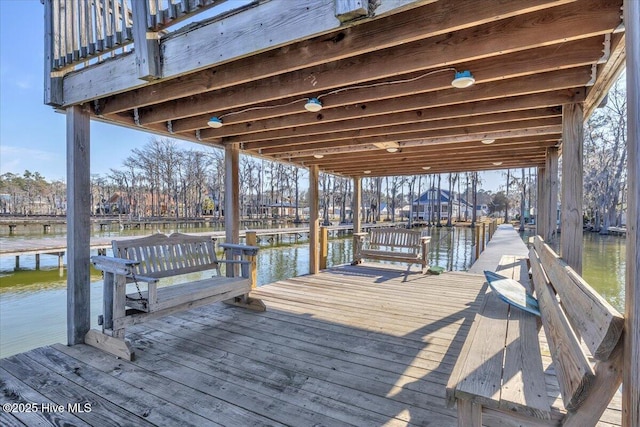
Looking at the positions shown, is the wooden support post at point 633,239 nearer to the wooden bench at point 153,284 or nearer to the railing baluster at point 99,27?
the wooden bench at point 153,284

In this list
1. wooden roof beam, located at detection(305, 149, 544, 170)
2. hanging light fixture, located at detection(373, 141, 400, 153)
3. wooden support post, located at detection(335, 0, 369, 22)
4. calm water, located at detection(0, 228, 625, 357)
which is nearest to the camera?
wooden support post, located at detection(335, 0, 369, 22)

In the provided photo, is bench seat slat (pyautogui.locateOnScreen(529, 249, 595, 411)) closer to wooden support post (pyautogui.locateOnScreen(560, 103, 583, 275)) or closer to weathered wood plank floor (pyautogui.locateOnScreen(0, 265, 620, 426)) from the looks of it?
weathered wood plank floor (pyautogui.locateOnScreen(0, 265, 620, 426))

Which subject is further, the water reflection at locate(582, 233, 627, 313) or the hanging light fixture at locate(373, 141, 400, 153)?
the water reflection at locate(582, 233, 627, 313)

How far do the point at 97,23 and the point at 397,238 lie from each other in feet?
18.4

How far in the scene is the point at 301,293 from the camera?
467 centimetres

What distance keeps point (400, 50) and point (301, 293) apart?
353 centimetres

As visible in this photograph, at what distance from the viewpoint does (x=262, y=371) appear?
7.83ft

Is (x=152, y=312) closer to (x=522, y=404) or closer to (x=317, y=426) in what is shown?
(x=317, y=426)

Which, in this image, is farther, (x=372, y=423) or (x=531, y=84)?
(x=531, y=84)

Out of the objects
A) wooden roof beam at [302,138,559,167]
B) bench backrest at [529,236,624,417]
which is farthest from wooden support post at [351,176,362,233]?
bench backrest at [529,236,624,417]

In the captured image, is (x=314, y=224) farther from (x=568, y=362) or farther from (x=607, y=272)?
(x=607, y=272)

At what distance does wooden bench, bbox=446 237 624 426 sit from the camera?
1.03 meters

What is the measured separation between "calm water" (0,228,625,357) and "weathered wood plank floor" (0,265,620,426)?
→ 2349 mm

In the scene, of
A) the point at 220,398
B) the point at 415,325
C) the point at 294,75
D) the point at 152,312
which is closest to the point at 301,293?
the point at 415,325
